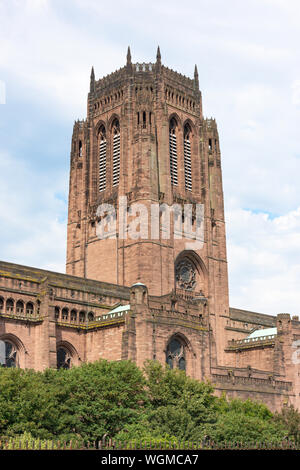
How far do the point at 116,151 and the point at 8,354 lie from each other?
33439 mm

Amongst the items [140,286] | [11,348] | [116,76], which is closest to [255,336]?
[140,286]

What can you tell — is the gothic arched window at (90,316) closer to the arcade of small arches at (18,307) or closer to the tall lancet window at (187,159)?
Answer: the arcade of small arches at (18,307)

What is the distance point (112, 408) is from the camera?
4538 centimetres

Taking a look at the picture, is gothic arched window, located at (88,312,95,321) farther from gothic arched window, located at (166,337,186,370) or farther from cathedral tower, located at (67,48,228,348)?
gothic arched window, located at (166,337,186,370)

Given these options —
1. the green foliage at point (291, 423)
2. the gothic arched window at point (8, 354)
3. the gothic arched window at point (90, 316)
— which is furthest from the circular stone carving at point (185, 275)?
the green foliage at point (291, 423)

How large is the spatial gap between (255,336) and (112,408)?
37.2 metres

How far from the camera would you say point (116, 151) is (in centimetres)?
8462

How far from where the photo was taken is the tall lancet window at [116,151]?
8325 cm

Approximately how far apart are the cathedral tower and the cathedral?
143 millimetres

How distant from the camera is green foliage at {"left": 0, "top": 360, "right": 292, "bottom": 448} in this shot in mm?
40969

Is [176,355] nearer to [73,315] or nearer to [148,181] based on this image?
[73,315]

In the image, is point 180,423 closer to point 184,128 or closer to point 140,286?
point 140,286

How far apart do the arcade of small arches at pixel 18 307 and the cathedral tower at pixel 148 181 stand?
51.3 feet

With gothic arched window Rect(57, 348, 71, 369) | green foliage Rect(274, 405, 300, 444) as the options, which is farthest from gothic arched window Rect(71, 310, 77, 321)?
green foliage Rect(274, 405, 300, 444)
